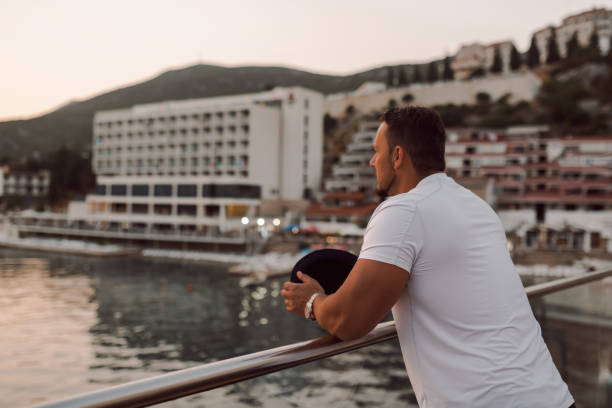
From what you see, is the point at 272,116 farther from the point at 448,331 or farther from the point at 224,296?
the point at 448,331

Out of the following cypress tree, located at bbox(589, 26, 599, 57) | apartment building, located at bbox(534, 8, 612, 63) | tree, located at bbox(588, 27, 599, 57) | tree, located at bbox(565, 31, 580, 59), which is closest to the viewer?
tree, located at bbox(588, 27, 599, 57)

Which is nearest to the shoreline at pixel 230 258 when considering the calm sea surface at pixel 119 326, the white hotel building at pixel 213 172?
the white hotel building at pixel 213 172

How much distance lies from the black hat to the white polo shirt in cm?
21

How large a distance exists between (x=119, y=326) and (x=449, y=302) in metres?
26.1

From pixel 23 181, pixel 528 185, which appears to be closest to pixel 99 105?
pixel 23 181

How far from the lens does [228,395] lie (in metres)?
1.56

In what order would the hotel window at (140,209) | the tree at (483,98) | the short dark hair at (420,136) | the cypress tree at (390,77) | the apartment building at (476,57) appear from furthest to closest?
the apartment building at (476,57), the cypress tree at (390,77), the tree at (483,98), the hotel window at (140,209), the short dark hair at (420,136)

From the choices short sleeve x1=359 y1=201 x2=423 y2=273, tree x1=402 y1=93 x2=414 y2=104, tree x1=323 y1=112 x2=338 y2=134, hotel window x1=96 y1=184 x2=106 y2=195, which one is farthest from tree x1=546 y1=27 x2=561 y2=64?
A: short sleeve x1=359 y1=201 x2=423 y2=273

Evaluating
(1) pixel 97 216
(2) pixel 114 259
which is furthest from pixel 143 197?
(2) pixel 114 259

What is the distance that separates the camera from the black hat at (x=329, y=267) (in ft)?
4.80

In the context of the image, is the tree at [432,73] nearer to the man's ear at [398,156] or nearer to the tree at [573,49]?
the tree at [573,49]

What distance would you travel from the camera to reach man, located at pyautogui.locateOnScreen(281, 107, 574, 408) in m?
1.21

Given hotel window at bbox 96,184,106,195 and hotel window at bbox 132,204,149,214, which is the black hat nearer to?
hotel window at bbox 132,204,149,214

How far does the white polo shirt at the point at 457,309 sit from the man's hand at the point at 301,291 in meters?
0.25
